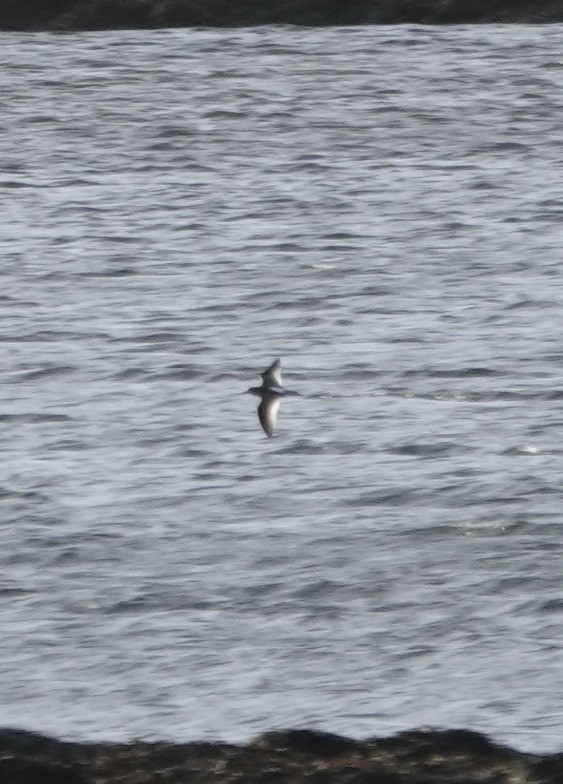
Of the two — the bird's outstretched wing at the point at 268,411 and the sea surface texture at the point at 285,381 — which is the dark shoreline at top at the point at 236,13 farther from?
the sea surface texture at the point at 285,381

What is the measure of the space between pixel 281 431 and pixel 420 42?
4.26 metres

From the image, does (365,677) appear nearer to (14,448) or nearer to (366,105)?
(14,448)

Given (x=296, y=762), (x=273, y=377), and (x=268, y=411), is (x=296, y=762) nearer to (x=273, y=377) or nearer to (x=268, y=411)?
(x=268, y=411)

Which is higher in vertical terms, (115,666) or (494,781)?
(494,781)

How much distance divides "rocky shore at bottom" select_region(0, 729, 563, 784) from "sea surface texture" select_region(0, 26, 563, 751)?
46 centimetres

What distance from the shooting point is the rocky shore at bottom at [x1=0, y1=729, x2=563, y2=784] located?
4.04 m

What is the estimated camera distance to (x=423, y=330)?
7738 millimetres

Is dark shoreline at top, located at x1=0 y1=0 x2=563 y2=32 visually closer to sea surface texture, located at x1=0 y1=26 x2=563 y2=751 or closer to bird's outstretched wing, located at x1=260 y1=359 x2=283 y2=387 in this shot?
bird's outstretched wing, located at x1=260 y1=359 x2=283 y2=387

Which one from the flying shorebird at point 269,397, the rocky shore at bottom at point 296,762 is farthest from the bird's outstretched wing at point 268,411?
the rocky shore at bottom at point 296,762

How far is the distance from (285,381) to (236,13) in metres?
1.50

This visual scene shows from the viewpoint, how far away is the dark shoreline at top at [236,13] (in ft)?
19.4

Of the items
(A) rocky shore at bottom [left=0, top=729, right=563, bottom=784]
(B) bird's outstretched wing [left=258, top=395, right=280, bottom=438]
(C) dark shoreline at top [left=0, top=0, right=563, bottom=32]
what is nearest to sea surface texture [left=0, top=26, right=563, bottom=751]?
(B) bird's outstretched wing [left=258, top=395, right=280, bottom=438]

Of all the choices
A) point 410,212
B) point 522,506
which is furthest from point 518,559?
point 410,212

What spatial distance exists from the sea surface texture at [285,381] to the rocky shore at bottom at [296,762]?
0.46 metres
